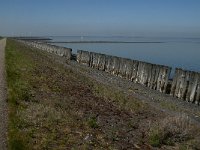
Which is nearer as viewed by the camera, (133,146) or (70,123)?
Answer: (133,146)

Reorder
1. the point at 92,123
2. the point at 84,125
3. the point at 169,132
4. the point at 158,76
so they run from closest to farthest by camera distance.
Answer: the point at 169,132, the point at 84,125, the point at 92,123, the point at 158,76

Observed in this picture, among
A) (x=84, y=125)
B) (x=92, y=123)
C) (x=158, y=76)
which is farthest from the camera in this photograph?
(x=158, y=76)

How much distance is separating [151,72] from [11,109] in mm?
14159

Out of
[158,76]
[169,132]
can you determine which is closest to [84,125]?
[169,132]

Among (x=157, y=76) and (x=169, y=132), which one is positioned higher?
(x=169, y=132)

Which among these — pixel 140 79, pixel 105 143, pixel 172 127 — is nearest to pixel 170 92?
pixel 140 79

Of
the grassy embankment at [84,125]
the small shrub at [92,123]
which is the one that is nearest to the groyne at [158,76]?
the grassy embankment at [84,125]

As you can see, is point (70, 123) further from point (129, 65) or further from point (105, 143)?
point (129, 65)

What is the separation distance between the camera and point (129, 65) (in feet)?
95.0

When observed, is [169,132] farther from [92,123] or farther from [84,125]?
[84,125]

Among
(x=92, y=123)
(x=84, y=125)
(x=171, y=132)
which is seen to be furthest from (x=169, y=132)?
(x=84, y=125)

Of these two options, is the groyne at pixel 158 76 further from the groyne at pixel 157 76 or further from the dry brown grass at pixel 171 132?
the dry brown grass at pixel 171 132

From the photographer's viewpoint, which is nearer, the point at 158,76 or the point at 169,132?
the point at 169,132

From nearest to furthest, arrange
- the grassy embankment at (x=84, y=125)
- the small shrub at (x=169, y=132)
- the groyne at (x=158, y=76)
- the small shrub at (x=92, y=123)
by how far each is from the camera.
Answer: the grassy embankment at (x=84, y=125)
the small shrub at (x=169, y=132)
the small shrub at (x=92, y=123)
the groyne at (x=158, y=76)
